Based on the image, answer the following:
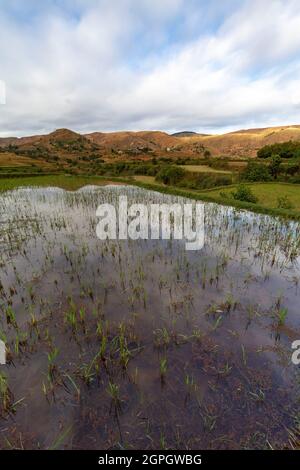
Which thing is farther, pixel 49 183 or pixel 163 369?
pixel 49 183

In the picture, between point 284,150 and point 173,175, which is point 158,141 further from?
point 173,175

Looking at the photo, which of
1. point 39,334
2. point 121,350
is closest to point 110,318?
point 121,350

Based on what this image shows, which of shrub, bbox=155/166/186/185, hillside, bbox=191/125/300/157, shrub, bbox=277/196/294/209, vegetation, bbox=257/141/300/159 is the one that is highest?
hillside, bbox=191/125/300/157

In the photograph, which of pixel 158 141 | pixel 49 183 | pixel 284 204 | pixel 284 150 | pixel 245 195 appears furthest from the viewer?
pixel 158 141

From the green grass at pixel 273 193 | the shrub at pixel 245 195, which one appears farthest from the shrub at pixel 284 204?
the shrub at pixel 245 195

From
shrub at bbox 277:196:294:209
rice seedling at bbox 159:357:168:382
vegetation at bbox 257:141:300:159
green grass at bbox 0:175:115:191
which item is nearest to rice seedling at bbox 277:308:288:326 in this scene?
rice seedling at bbox 159:357:168:382

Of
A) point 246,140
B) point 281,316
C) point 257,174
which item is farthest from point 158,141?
point 281,316

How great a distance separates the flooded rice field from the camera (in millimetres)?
2568

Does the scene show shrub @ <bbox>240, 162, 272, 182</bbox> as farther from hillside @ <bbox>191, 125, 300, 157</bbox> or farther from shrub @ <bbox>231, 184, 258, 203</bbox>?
hillside @ <bbox>191, 125, 300, 157</bbox>

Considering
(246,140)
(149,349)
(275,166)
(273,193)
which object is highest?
(246,140)

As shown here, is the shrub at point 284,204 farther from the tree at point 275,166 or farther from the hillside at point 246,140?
the hillside at point 246,140

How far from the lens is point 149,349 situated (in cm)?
366

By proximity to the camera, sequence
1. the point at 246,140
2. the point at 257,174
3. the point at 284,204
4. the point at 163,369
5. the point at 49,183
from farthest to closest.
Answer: the point at 246,140 < the point at 49,183 < the point at 257,174 < the point at 284,204 < the point at 163,369
